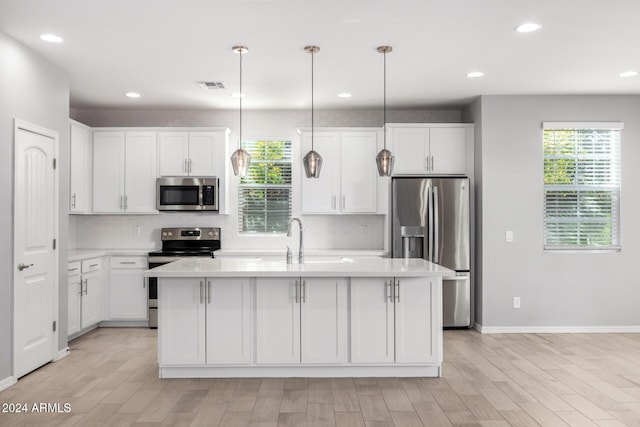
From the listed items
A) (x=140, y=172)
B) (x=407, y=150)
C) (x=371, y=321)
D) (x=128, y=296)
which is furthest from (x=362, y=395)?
(x=140, y=172)

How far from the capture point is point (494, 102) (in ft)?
18.7

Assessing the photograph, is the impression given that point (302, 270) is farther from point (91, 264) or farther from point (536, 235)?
point (536, 235)

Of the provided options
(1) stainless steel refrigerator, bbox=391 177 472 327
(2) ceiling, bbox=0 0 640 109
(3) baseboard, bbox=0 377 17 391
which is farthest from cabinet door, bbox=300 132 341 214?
(3) baseboard, bbox=0 377 17 391

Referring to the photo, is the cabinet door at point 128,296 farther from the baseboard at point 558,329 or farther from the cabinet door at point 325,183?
the baseboard at point 558,329

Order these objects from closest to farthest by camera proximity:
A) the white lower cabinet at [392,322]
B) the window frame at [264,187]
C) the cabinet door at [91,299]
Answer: the white lower cabinet at [392,322]
the cabinet door at [91,299]
the window frame at [264,187]

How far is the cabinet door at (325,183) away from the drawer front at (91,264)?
2.49 m

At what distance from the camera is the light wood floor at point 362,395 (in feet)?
10.3

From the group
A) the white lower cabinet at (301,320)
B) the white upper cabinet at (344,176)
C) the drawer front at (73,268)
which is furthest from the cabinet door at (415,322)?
the drawer front at (73,268)

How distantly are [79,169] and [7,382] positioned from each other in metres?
2.88

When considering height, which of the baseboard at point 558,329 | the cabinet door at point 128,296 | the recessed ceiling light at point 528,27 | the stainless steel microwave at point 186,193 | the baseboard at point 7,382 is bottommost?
the baseboard at point 558,329

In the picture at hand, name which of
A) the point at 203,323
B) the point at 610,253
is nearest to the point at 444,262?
the point at 610,253

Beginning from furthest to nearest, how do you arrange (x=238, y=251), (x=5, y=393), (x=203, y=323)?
(x=238, y=251) < (x=203, y=323) < (x=5, y=393)

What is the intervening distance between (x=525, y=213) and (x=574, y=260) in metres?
0.77

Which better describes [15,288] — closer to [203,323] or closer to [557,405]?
[203,323]
